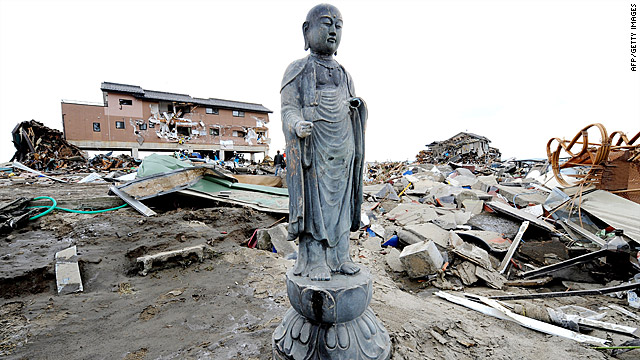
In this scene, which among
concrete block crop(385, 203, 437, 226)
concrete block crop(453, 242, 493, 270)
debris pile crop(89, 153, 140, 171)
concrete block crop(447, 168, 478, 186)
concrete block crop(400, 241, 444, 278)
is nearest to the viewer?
concrete block crop(400, 241, 444, 278)

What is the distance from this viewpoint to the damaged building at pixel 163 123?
787 inches

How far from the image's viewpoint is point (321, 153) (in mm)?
2336

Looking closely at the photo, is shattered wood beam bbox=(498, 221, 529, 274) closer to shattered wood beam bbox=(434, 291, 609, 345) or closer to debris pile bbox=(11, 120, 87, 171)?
shattered wood beam bbox=(434, 291, 609, 345)

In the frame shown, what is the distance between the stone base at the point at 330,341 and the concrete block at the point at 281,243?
2.88m

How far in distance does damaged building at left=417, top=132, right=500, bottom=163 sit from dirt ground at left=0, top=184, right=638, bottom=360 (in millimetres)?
18757

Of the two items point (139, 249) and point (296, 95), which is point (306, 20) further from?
point (139, 249)

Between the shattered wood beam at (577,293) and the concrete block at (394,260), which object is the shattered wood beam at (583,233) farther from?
the concrete block at (394,260)

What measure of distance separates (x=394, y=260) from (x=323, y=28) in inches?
165

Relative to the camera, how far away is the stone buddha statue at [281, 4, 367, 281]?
2.31 meters

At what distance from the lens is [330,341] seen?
2.17 metres

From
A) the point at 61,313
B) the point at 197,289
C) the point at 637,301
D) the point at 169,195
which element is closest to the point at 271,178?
the point at 169,195

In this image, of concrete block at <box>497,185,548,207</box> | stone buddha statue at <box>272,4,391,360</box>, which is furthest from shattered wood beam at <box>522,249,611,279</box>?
stone buddha statue at <box>272,4,391,360</box>

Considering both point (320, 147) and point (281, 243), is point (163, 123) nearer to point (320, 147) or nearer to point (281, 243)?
point (281, 243)

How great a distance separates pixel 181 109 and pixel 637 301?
25937 millimetres
